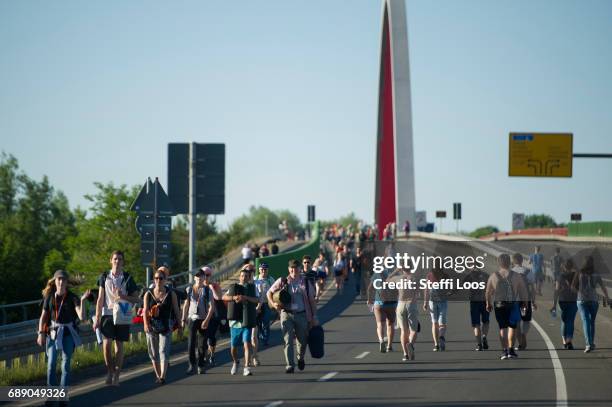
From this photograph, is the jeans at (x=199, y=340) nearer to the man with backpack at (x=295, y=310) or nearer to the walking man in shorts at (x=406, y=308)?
the man with backpack at (x=295, y=310)

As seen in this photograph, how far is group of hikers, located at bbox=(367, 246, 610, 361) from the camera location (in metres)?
19.8

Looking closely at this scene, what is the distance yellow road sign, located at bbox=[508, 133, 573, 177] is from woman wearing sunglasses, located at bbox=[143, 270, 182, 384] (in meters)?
22.2

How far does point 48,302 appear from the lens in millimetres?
→ 13891

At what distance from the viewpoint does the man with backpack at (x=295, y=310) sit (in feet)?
57.0

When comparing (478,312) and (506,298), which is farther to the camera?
(478,312)

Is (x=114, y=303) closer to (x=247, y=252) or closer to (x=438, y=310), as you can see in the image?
(x=438, y=310)

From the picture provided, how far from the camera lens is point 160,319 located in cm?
1580

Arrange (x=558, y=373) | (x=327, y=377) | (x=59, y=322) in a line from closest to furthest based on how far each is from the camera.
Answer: (x=59, y=322), (x=327, y=377), (x=558, y=373)

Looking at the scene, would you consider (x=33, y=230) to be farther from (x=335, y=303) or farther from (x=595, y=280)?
(x=595, y=280)

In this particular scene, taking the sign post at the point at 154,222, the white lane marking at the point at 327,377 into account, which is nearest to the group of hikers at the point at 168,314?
the white lane marking at the point at 327,377

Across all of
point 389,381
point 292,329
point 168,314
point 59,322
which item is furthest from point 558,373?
point 59,322

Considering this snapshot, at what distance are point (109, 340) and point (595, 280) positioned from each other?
1014cm

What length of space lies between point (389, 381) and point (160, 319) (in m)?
3.57

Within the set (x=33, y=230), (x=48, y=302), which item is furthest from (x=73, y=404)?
(x=33, y=230)
